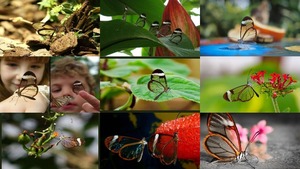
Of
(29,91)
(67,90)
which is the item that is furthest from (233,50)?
(29,91)

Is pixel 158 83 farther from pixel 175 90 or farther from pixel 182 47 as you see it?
pixel 182 47

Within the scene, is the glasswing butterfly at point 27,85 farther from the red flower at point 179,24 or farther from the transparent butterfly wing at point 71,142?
the red flower at point 179,24

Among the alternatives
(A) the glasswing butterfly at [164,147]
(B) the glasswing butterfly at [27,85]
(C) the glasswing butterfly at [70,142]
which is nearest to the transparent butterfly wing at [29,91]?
(B) the glasswing butterfly at [27,85]

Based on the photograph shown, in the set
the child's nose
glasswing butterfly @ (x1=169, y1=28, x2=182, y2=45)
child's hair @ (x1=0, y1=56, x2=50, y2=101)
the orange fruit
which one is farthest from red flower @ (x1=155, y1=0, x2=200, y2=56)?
the child's nose

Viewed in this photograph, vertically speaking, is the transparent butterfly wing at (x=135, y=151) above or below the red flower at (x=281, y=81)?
below

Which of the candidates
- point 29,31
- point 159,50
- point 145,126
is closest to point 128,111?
point 145,126

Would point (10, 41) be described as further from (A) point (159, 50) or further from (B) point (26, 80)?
(A) point (159, 50)
